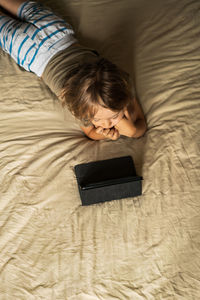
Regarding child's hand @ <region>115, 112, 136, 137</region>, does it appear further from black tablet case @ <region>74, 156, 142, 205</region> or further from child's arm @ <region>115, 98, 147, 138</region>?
black tablet case @ <region>74, 156, 142, 205</region>

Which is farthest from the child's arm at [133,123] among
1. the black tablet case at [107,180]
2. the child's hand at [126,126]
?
the black tablet case at [107,180]

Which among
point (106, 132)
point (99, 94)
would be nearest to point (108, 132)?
point (106, 132)

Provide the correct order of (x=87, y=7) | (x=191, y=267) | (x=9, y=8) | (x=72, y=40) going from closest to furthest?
1. (x=191, y=267)
2. (x=72, y=40)
3. (x=9, y=8)
4. (x=87, y=7)

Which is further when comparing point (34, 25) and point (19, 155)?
point (34, 25)

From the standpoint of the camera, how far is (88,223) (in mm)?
980

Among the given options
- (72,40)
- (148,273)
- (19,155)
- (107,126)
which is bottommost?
(148,273)

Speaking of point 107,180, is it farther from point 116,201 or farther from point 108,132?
point 108,132

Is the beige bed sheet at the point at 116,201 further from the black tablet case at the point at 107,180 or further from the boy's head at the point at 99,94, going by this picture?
the boy's head at the point at 99,94

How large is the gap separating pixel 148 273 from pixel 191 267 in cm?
12

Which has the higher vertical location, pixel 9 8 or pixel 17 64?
pixel 9 8

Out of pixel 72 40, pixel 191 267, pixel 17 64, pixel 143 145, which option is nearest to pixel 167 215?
pixel 191 267

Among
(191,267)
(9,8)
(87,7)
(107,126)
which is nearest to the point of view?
(191,267)

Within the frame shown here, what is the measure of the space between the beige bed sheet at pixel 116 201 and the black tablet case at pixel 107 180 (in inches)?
1.4

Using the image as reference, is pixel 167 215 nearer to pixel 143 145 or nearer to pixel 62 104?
pixel 143 145
